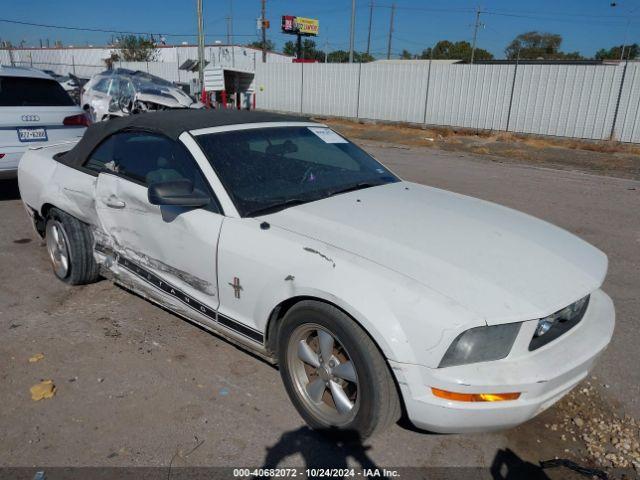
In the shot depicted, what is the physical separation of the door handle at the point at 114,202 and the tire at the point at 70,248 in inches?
21.4

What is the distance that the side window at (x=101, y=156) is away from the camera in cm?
384

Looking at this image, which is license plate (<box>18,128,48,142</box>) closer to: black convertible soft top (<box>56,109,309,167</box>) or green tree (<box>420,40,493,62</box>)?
black convertible soft top (<box>56,109,309,167</box>)

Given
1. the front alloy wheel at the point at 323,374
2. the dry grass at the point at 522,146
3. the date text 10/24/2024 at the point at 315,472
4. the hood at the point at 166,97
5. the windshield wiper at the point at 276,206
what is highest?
the hood at the point at 166,97

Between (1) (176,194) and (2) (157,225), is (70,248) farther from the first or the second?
(1) (176,194)

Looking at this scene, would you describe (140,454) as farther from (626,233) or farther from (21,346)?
(626,233)

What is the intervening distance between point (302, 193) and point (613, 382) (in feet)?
7.41

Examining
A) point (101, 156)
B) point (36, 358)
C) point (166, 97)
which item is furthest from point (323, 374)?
point (166, 97)

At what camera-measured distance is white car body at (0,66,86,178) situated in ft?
21.1

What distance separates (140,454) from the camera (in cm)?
249

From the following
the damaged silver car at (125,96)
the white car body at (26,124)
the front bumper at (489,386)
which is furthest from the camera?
the damaged silver car at (125,96)

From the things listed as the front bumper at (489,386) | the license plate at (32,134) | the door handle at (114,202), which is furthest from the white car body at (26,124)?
the front bumper at (489,386)

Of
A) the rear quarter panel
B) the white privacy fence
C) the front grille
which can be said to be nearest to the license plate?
the rear quarter panel

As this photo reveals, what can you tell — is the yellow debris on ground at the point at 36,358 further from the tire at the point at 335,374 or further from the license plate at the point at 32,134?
the license plate at the point at 32,134

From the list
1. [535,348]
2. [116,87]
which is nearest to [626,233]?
[535,348]
